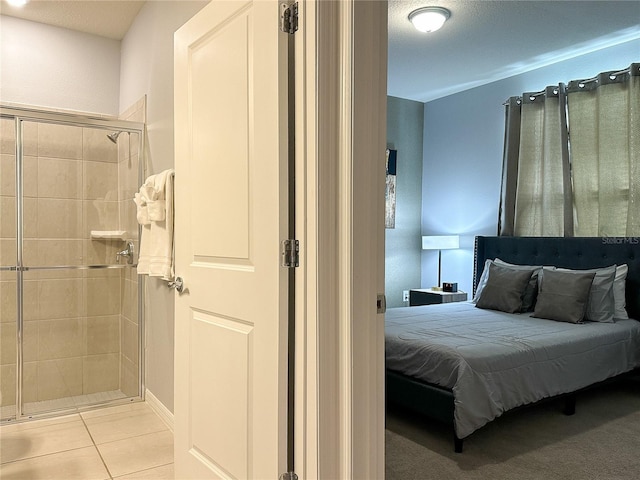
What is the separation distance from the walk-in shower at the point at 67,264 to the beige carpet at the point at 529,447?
190 cm

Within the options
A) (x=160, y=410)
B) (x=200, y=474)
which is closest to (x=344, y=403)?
(x=200, y=474)

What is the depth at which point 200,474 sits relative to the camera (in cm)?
211

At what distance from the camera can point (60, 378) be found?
341 centimetres

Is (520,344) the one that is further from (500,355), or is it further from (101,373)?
(101,373)

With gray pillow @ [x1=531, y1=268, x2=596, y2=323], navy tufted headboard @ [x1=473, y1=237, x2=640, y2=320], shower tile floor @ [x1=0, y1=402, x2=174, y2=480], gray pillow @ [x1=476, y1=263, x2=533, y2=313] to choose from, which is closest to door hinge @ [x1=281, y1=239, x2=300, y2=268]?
shower tile floor @ [x1=0, y1=402, x2=174, y2=480]

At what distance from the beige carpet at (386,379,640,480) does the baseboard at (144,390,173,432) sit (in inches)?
51.0

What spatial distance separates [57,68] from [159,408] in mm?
2772

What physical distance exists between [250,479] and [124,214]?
90.9 inches

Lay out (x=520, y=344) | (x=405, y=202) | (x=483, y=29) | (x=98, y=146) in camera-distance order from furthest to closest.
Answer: (x=405, y=202), (x=483, y=29), (x=98, y=146), (x=520, y=344)

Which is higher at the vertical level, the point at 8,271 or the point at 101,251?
the point at 101,251

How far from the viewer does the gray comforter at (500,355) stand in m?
2.70

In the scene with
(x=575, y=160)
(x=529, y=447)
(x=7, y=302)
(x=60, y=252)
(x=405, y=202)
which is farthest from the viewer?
(x=405, y=202)

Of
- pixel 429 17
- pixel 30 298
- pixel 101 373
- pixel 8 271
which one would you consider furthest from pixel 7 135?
pixel 429 17

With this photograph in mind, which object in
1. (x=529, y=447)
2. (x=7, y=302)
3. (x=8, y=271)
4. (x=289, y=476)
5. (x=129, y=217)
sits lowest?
(x=529, y=447)
